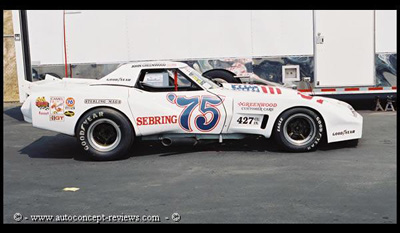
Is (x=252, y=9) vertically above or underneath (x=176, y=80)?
above

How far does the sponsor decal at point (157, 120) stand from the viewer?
8031 millimetres

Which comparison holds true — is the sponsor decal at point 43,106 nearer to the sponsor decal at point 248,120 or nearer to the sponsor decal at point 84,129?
the sponsor decal at point 84,129

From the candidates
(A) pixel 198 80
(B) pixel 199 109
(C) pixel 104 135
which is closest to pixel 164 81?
(A) pixel 198 80

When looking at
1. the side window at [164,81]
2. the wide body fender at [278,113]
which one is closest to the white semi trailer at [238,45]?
the side window at [164,81]

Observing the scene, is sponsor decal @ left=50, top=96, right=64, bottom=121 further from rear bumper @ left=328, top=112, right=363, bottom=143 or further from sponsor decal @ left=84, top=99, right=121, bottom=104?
rear bumper @ left=328, top=112, right=363, bottom=143

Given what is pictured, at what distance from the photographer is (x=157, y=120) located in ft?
26.4

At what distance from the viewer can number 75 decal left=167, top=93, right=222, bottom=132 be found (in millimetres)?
8055

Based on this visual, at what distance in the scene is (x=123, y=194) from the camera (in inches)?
245

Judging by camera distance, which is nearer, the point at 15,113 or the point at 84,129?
the point at 84,129

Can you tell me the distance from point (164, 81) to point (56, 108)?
1.69m

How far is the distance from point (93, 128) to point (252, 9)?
17.9 feet

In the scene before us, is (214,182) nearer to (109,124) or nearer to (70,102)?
(109,124)

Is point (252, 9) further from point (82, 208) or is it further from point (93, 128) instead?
point (82, 208)
